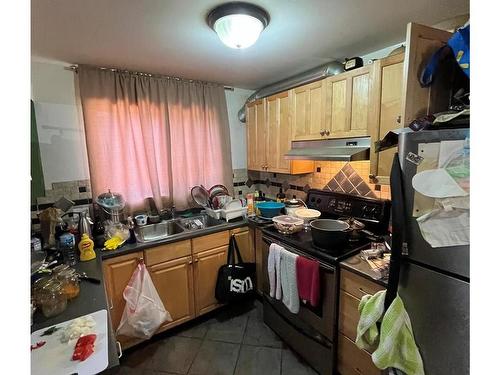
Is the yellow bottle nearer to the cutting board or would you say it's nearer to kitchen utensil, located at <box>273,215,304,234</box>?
the cutting board

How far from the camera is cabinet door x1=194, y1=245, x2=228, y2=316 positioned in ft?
7.39

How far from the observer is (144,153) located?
2416mm

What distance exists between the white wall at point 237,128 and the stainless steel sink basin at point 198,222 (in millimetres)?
822

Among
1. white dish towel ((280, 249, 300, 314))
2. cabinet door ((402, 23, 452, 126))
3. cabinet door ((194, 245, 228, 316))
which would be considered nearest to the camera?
cabinet door ((402, 23, 452, 126))

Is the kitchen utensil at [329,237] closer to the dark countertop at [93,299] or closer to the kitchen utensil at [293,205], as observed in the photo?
the kitchen utensil at [293,205]

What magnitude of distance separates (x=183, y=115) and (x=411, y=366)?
2542 millimetres

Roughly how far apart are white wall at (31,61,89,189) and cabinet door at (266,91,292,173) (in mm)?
1762

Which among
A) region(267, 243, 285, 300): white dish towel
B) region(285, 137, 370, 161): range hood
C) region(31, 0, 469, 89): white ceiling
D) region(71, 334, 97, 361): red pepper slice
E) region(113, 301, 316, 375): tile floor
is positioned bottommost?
region(113, 301, 316, 375): tile floor

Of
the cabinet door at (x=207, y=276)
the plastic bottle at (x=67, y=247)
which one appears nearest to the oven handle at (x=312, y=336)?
the cabinet door at (x=207, y=276)

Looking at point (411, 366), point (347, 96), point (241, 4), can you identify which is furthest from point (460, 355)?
point (241, 4)

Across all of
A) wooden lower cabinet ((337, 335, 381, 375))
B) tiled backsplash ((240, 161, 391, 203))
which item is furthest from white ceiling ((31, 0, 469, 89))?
wooden lower cabinet ((337, 335, 381, 375))

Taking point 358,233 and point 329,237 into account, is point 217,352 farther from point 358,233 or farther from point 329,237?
point 358,233
